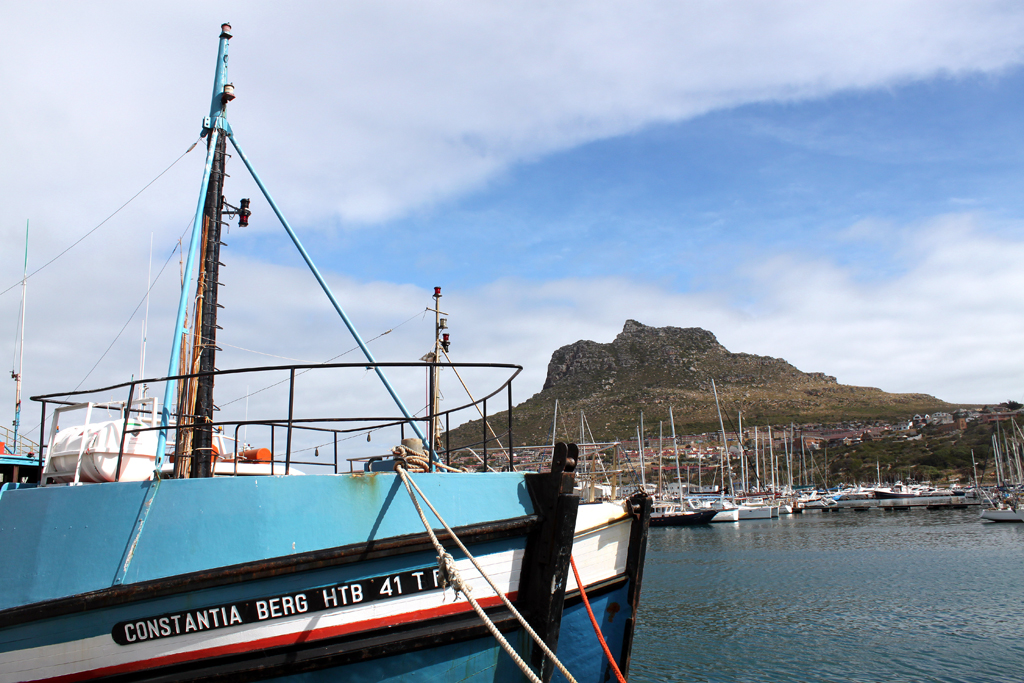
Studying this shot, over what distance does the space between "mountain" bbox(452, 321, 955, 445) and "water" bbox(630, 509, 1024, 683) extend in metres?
55.3

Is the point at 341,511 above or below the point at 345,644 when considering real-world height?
above

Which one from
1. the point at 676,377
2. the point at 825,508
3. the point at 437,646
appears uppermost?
the point at 676,377

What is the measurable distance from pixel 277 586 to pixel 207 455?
90.2 inches

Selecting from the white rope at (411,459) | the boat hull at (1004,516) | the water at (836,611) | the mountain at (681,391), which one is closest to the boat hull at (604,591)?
the white rope at (411,459)

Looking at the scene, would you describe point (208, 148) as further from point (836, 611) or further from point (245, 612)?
point (836, 611)

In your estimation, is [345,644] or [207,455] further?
[207,455]

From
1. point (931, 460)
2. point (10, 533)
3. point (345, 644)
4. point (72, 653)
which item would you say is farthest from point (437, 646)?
point (931, 460)

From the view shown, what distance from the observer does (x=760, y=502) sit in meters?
65.6

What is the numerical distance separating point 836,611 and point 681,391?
103m

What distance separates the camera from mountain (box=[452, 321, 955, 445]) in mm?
105250

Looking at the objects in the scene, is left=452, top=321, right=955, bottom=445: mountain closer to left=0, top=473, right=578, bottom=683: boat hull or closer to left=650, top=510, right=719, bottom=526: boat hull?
left=650, top=510, right=719, bottom=526: boat hull

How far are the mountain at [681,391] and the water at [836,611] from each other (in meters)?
55.3

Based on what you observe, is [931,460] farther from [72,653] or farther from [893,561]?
[72,653]

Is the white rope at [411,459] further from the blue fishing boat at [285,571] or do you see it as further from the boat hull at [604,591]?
the boat hull at [604,591]
